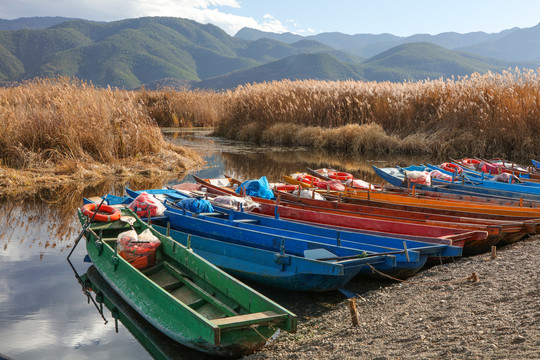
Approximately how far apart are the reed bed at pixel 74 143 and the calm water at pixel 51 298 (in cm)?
152

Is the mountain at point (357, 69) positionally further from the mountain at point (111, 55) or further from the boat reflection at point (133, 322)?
the boat reflection at point (133, 322)

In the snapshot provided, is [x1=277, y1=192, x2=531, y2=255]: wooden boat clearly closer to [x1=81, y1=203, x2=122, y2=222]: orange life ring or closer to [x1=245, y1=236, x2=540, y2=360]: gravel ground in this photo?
Result: [x1=245, y1=236, x2=540, y2=360]: gravel ground

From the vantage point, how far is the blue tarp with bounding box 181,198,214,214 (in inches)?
325

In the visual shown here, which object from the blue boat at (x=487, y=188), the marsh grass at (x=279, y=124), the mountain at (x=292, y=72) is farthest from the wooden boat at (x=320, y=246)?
the mountain at (x=292, y=72)

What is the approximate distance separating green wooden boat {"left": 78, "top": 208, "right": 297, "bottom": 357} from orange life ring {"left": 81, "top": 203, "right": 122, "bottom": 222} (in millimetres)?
292

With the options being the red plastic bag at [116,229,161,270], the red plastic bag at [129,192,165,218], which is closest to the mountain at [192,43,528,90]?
the red plastic bag at [129,192,165,218]

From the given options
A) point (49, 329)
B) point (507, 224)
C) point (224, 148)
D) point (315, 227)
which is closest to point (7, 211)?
point (49, 329)

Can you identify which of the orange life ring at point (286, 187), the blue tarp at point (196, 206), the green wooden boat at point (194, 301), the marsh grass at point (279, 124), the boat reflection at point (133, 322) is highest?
the marsh grass at point (279, 124)

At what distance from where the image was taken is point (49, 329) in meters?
5.61

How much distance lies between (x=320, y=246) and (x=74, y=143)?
32.5ft

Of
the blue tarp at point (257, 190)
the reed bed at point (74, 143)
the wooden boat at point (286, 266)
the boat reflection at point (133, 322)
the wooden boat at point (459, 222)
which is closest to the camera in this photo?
the boat reflection at point (133, 322)

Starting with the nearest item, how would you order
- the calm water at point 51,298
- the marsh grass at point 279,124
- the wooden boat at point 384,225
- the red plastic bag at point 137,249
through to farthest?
the calm water at point 51,298 < the red plastic bag at point 137,249 < the wooden boat at point 384,225 < the marsh grass at point 279,124

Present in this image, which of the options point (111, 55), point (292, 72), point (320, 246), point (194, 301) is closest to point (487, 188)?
point (320, 246)

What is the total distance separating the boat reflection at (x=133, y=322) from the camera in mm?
5086
